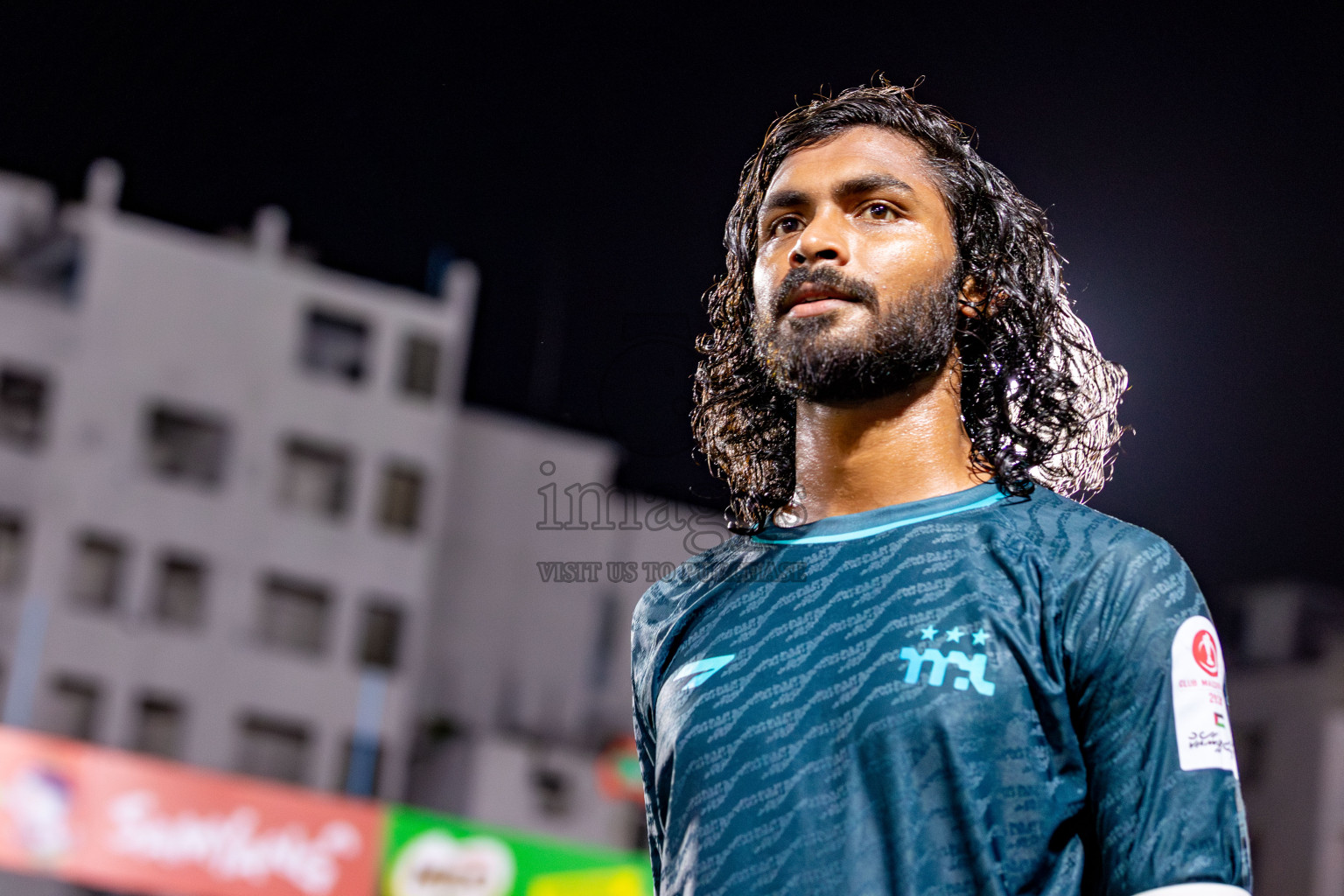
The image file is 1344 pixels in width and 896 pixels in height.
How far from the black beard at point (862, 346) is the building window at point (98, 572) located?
Result: 1696 centimetres

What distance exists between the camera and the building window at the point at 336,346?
62.1 ft

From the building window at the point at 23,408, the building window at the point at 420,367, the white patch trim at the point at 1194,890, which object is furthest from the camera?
the building window at the point at 420,367

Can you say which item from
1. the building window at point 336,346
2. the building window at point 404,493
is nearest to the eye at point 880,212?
the building window at point 336,346

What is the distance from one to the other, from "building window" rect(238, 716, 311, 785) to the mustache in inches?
674

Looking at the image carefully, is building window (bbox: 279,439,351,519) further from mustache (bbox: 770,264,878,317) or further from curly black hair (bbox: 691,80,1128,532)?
mustache (bbox: 770,264,878,317)

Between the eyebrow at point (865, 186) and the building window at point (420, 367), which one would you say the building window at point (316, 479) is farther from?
the eyebrow at point (865, 186)

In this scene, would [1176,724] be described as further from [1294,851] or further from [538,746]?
[538,746]

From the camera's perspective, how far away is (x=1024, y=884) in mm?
1154

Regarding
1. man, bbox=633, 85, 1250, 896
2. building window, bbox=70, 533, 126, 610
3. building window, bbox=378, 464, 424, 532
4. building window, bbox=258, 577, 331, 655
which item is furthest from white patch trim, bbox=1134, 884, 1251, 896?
building window, bbox=378, 464, 424, 532

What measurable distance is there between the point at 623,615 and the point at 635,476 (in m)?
15.6

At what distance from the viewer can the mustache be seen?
138 cm

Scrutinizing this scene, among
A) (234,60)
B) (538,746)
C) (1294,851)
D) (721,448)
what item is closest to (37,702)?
(538,746)

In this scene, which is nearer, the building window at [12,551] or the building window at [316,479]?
the building window at [12,551]

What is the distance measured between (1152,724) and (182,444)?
691 inches
